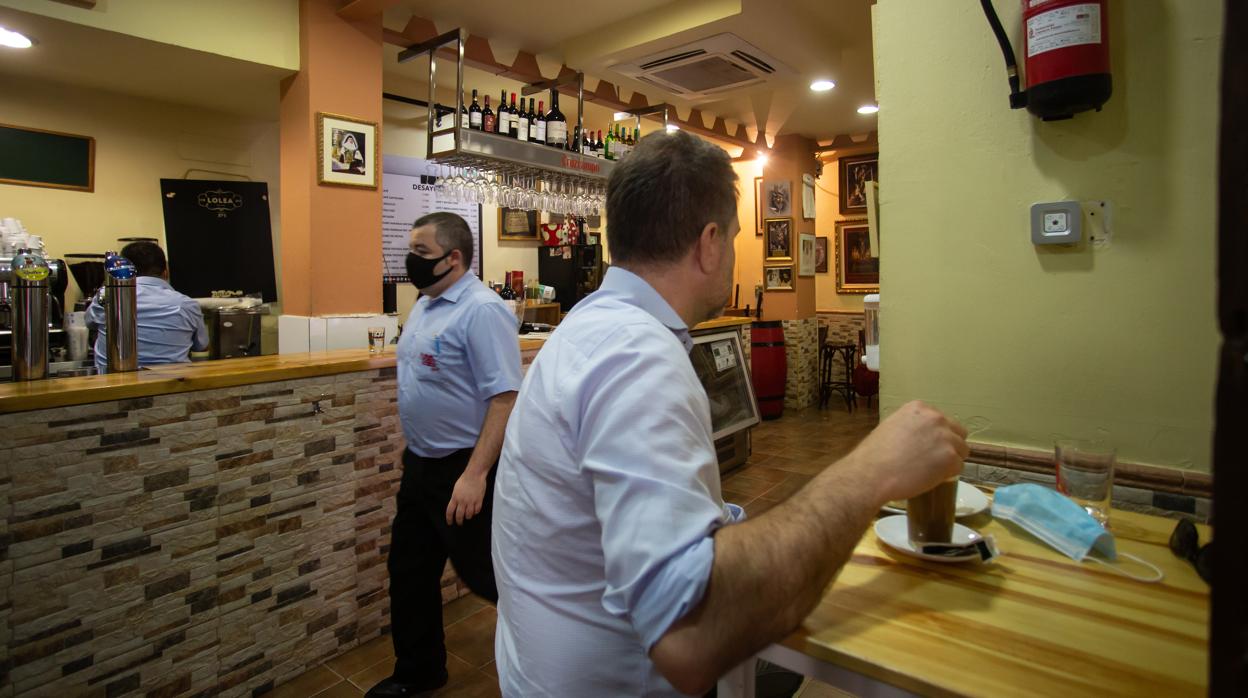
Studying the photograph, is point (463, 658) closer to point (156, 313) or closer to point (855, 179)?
point (156, 313)

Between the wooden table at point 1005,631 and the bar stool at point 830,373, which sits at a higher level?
the wooden table at point 1005,631

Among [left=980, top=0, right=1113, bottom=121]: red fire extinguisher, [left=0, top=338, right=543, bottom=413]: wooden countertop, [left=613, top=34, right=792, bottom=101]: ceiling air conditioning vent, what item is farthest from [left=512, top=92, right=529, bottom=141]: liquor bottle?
[left=980, top=0, right=1113, bottom=121]: red fire extinguisher

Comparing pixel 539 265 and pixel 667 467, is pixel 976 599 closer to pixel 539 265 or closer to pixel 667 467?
pixel 667 467

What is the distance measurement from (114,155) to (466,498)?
499 centimetres

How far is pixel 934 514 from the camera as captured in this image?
117 centimetres

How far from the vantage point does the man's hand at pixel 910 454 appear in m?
0.93

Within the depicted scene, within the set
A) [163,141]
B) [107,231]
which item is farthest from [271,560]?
[163,141]

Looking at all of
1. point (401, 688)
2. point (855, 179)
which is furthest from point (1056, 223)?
point (855, 179)

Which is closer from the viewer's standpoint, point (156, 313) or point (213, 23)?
point (156, 313)

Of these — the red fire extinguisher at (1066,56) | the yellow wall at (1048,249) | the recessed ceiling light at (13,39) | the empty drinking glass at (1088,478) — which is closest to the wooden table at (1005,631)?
the empty drinking glass at (1088,478)

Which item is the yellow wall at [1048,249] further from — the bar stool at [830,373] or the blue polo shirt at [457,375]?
the bar stool at [830,373]

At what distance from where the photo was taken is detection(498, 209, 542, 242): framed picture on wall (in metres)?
7.14

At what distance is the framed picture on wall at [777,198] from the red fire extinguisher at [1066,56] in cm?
645

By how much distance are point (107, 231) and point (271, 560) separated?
13.8 ft
